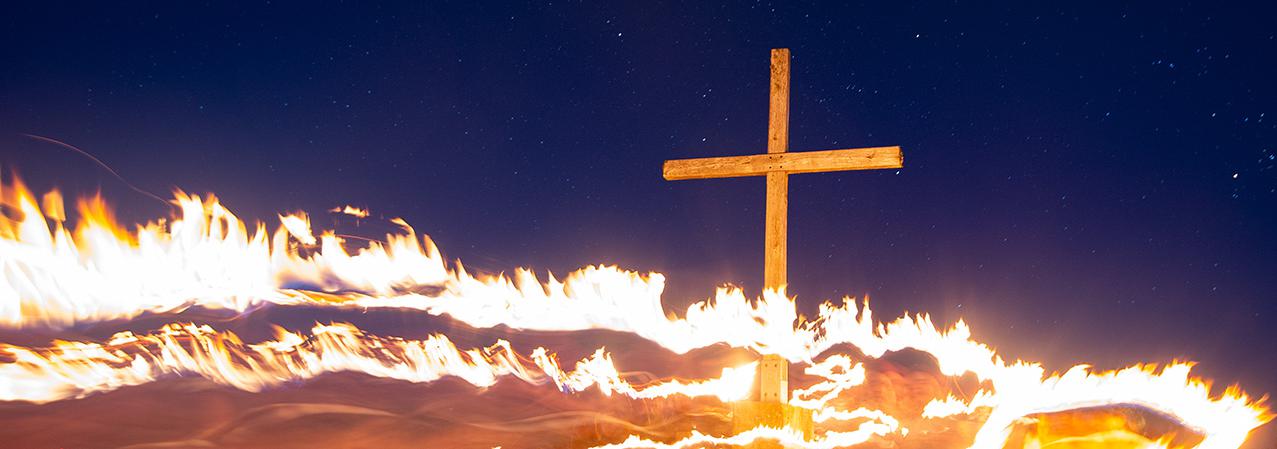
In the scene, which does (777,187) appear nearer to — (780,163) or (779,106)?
(780,163)

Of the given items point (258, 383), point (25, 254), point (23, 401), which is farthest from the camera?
point (258, 383)

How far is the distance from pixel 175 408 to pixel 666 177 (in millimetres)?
4258

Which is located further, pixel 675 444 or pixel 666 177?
pixel 666 177

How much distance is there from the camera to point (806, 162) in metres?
7.50

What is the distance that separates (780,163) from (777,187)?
0.18 metres

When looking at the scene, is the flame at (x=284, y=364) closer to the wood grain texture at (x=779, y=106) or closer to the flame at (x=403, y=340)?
→ the flame at (x=403, y=340)

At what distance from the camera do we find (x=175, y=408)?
7.75 meters

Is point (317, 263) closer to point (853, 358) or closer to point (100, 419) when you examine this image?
point (100, 419)

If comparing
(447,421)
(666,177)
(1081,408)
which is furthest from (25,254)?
(1081,408)

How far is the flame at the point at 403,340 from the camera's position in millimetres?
6660

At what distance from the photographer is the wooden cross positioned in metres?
7.43

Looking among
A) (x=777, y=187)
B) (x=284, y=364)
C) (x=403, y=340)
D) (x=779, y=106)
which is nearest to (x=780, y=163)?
(x=777, y=187)

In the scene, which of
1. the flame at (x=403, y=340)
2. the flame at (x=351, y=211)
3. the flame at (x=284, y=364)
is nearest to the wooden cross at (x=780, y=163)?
the flame at (x=403, y=340)

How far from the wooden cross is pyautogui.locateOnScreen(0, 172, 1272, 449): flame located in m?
0.33
